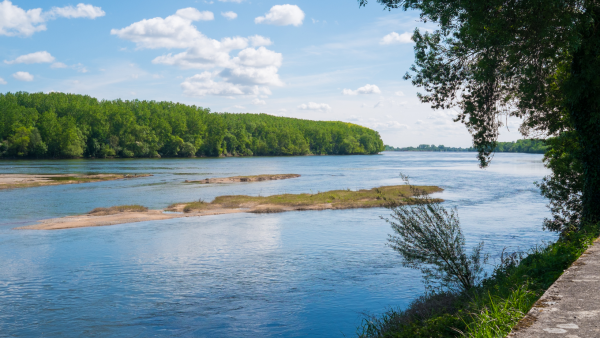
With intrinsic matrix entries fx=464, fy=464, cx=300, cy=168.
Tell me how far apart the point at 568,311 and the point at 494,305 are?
1.42 meters

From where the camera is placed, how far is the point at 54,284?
53.2ft

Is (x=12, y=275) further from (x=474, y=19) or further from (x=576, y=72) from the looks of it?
(x=576, y=72)

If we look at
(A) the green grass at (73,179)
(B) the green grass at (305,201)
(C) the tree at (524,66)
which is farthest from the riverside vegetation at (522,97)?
(A) the green grass at (73,179)

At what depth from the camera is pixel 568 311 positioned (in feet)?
18.7

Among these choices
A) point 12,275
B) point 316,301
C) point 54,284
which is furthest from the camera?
point 12,275

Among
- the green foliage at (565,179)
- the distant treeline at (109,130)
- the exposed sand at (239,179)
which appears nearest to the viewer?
the green foliage at (565,179)

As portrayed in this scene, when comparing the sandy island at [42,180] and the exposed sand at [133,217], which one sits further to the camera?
the sandy island at [42,180]

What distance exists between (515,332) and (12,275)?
18.0 meters

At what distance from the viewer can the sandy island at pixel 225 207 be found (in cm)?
2969

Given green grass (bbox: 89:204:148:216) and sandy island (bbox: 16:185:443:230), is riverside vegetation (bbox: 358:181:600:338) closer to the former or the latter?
sandy island (bbox: 16:185:443:230)

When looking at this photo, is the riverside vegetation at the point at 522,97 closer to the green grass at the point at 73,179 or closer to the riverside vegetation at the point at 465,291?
the riverside vegetation at the point at 465,291

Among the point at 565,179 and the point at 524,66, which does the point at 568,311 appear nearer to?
the point at 524,66

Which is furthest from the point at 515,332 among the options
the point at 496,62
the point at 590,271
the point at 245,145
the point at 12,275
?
the point at 245,145

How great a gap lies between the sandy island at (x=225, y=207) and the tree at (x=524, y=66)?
13099 mm
